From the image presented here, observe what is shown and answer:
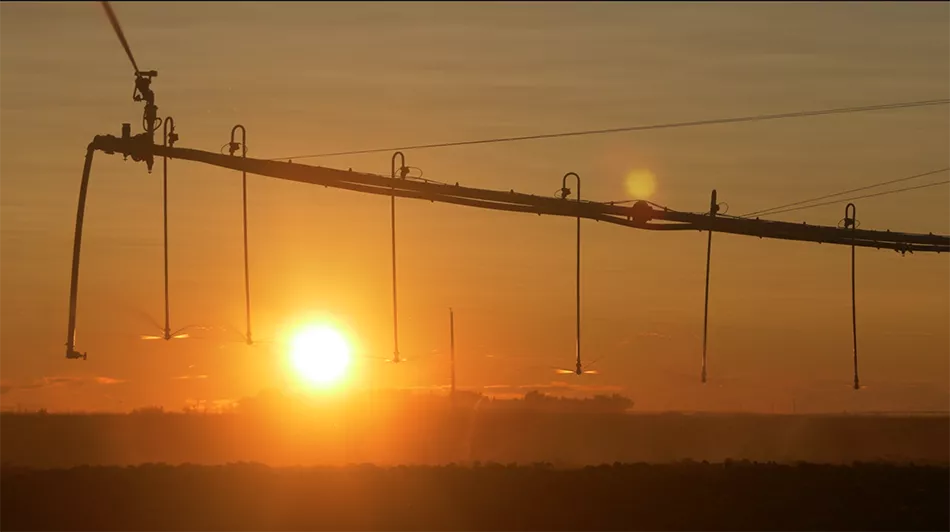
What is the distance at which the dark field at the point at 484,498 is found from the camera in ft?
241

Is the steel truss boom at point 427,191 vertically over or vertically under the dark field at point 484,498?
over

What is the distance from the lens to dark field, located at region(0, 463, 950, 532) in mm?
73562

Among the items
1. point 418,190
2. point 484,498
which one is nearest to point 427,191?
point 418,190

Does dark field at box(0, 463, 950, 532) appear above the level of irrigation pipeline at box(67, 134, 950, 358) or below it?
below

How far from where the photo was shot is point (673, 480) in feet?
261

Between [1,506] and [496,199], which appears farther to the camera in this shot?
[1,506]

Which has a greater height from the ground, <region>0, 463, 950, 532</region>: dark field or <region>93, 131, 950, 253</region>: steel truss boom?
<region>93, 131, 950, 253</region>: steel truss boom

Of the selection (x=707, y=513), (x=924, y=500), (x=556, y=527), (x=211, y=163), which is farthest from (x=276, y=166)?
(x=924, y=500)

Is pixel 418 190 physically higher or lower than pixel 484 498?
higher

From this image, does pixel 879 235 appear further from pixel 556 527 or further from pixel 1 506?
pixel 1 506

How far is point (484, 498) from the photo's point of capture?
77750mm

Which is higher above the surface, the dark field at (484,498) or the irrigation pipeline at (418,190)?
the irrigation pipeline at (418,190)

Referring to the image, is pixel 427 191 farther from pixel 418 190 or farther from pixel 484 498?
pixel 484 498

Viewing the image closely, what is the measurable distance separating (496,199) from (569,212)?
10.7 feet
